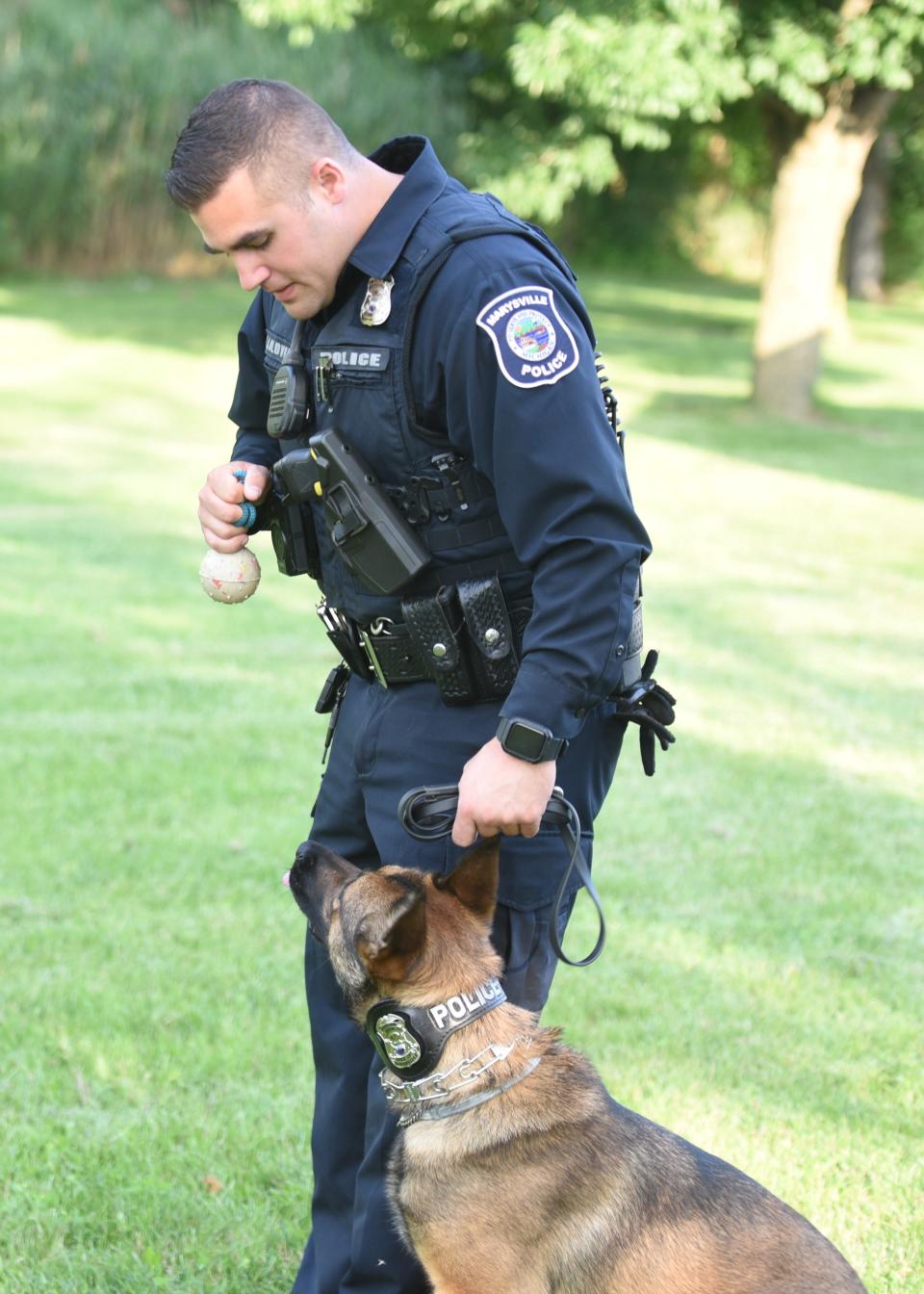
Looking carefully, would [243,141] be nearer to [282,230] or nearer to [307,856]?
[282,230]

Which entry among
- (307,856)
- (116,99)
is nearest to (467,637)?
(307,856)

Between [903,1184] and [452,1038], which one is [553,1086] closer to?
[452,1038]

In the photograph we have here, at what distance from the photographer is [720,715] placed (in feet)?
24.2

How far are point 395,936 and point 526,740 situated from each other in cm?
43

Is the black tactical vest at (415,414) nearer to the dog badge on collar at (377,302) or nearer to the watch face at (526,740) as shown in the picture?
the dog badge on collar at (377,302)

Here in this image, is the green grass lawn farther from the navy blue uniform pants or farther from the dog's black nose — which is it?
the dog's black nose

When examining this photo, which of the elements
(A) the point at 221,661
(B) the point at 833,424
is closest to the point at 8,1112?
(A) the point at 221,661

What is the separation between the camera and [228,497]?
3.01 meters

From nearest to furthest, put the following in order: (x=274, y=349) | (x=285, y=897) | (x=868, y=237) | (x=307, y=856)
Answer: (x=307, y=856) < (x=274, y=349) < (x=285, y=897) < (x=868, y=237)

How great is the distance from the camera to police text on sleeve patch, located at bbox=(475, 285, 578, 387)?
2443mm

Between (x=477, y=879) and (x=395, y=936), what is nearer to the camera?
(x=395, y=936)

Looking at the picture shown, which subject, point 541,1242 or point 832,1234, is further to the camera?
point 832,1234

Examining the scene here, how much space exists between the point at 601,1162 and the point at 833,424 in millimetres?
16275

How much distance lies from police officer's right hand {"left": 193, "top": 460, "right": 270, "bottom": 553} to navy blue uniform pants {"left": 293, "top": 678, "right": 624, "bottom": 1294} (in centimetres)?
41
